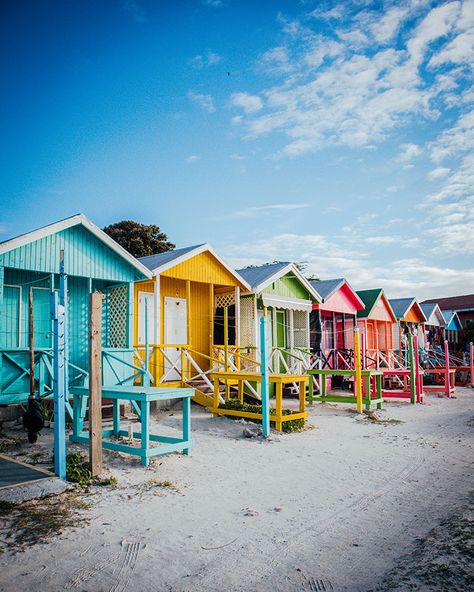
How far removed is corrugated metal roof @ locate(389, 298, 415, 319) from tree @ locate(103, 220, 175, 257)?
13.6m

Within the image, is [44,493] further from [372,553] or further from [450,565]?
[450,565]

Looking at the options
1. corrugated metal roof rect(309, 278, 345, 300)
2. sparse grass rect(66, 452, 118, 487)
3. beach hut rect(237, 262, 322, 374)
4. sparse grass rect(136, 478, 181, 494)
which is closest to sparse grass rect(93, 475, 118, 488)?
sparse grass rect(66, 452, 118, 487)

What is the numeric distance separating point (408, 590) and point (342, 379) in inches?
708

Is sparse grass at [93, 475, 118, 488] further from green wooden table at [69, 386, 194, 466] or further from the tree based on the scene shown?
the tree

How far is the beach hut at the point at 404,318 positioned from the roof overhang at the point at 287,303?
9.36m

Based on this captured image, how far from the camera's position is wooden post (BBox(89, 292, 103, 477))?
242 inches

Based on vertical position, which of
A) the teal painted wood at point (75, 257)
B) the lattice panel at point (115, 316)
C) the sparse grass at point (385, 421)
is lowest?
the sparse grass at point (385, 421)

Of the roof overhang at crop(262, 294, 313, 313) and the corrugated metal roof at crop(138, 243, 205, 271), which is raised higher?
the corrugated metal roof at crop(138, 243, 205, 271)

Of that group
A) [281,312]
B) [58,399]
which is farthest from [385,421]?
[58,399]

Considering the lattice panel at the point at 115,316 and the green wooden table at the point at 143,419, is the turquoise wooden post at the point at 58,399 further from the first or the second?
the lattice panel at the point at 115,316

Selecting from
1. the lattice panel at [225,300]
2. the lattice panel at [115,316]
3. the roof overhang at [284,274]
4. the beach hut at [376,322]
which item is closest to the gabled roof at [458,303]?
the beach hut at [376,322]

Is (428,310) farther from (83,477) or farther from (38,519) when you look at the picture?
(38,519)

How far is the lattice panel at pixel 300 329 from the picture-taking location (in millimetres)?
18234

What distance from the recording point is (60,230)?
1039 cm
